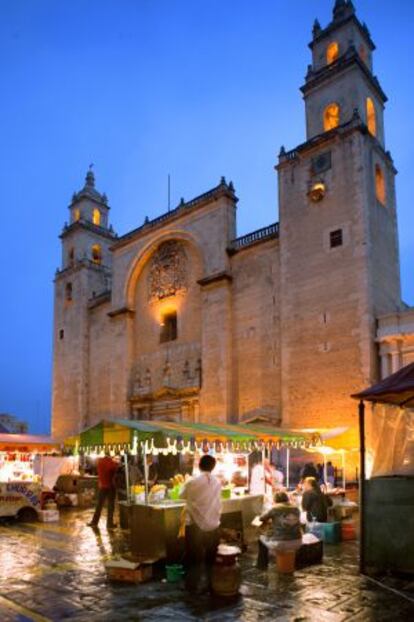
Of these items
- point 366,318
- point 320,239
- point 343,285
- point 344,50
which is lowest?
point 366,318

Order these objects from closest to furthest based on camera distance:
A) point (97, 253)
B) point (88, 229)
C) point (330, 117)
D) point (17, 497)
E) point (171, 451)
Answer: point (171, 451) → point (17, 497) → point (330, 117) → point (88, 229) → point (97, 253)

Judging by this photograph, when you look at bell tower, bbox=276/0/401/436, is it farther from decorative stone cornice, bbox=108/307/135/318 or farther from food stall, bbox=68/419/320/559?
decorative stone cornice, bbox=108/307/135/318

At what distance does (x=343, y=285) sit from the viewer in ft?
69.4

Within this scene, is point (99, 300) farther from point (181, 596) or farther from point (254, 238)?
point (181, 596)

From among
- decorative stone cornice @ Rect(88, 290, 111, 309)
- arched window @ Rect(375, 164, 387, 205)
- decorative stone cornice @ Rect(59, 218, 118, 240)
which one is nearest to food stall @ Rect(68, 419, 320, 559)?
arched window @ Rect(375, 164, 387, 205)

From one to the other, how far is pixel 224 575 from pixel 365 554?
7.63 ft

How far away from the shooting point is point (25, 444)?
58.1 ft

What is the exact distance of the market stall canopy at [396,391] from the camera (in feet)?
24.4

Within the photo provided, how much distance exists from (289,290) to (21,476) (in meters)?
12.2

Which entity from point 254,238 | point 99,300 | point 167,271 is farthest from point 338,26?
point 99,300

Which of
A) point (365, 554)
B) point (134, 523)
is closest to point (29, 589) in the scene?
point (134, 523)

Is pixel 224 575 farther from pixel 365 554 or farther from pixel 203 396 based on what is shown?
pixel 203 396

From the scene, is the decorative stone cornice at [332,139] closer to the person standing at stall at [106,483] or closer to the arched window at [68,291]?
the person standing at stall at [106,483]

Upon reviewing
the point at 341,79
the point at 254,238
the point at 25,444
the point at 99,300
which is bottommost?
the point at 25,444
